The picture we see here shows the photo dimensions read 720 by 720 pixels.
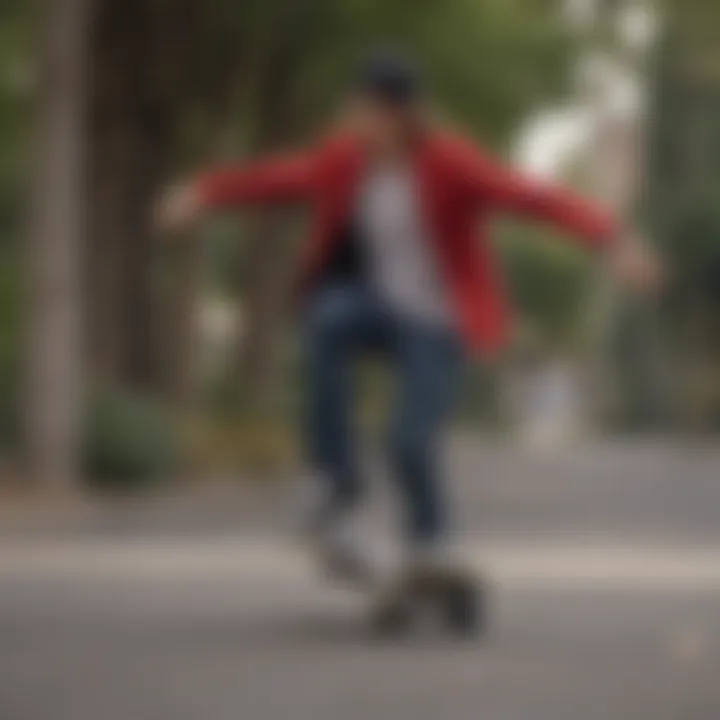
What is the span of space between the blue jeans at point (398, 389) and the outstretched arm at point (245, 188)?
0.30 m

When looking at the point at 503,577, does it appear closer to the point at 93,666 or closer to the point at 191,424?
the point at 93,666

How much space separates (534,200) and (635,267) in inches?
19.8

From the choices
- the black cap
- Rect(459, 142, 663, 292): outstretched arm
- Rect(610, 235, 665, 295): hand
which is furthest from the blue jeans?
Rect(610, 235, 665, 295): hand

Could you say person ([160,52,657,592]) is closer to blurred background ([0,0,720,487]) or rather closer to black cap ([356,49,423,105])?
black cap ([356,49,423,105])

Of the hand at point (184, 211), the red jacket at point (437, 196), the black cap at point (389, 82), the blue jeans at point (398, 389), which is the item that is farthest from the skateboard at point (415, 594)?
the black cap at point (389, 82)

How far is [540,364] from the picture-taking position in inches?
3981

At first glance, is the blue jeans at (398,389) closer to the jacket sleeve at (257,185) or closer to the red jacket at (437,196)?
the red jacket at (437,196)

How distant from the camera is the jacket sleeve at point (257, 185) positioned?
27.3 feet

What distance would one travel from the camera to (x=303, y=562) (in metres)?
11.7

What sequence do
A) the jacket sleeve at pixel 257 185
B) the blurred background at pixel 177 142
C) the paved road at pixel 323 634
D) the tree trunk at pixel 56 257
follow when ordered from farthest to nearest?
the blurred background at pixel 177 142 < the tree trunk at pixel 56 257 < the jacket sleeve at pixel 257 185 < the paved road at pixel 323 634

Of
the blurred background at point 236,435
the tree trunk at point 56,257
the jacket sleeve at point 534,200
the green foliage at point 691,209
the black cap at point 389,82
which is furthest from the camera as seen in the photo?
the green foliage at point 691,209

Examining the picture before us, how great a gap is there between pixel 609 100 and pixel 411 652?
26.8 meters

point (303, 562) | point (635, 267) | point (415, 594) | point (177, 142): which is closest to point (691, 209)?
point (177, 142)

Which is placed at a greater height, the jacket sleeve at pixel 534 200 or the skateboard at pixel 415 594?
the jacket sleeve at pixel 534 200
